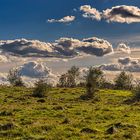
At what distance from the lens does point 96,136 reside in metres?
31.1

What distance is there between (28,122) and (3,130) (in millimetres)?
5139

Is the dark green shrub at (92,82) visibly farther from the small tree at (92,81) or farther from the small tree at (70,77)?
the small tree at (70,77)

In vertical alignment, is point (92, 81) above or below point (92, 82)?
above

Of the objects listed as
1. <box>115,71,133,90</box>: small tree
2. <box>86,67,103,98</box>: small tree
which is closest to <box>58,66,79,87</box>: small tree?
<box>115,71,133,90</box>: small tree

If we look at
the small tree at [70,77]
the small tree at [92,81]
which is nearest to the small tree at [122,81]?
the small tree at [70,77]

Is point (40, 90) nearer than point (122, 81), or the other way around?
point (40, 90)

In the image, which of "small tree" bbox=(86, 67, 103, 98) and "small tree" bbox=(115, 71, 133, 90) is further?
"small tree" bbox=(115, 71, 133, 90)

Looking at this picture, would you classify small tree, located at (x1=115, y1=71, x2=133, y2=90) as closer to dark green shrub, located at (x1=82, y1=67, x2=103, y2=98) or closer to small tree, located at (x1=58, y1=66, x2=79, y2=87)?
small tree, located at (x1=58, y1=66, x2=79, y2=87)

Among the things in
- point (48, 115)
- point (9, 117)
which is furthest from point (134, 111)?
point (9, 117)

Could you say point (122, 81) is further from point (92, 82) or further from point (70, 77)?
point (92, 82)

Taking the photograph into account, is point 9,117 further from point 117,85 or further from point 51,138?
point 117,85

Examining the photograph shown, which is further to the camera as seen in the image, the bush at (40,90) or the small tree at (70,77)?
the small tree at (70,77)

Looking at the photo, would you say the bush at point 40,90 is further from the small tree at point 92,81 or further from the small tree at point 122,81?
the small tree at point 122,81

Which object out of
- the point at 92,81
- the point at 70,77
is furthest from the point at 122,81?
the point at 92,81
